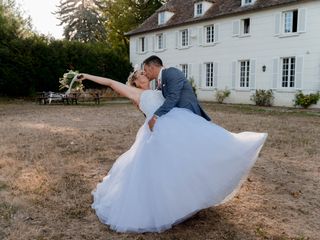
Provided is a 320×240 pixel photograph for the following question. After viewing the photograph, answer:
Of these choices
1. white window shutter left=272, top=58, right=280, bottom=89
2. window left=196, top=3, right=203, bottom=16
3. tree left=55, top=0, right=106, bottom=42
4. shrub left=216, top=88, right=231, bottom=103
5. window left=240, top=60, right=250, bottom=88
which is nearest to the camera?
white window shutter left=272, top=58, right=280, bottom=89

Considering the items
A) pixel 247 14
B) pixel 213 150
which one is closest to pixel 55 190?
pixel 213 150

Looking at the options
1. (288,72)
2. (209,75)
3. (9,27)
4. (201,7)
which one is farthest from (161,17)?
(288,72)

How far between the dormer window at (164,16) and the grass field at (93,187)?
67.5ft

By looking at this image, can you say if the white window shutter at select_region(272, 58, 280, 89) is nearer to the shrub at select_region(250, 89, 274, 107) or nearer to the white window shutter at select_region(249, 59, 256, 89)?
the shrub at select_region(250, 89, 274, 107)

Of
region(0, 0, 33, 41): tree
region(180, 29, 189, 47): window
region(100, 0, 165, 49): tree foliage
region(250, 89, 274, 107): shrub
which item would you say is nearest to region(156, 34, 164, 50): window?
region(180, 29, 189, 47): window

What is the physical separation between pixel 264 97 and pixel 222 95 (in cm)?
323

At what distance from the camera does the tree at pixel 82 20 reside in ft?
141

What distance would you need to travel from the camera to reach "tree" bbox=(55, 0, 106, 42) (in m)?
43.0

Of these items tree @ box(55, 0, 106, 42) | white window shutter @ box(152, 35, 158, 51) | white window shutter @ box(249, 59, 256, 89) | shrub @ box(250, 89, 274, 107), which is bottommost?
shrub @ box(250, 89, 274, 107)

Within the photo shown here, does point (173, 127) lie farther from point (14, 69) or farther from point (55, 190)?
point (14, 69)

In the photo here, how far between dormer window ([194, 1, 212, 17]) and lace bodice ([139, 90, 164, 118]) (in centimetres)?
2304

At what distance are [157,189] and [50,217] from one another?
133 cm

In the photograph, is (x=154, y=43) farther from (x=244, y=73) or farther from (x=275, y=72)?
(x=275, y=72)

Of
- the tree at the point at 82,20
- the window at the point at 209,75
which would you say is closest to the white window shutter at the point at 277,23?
the window at the point at 209,75
